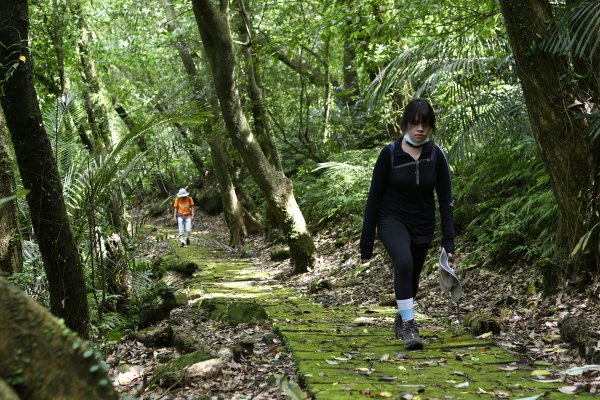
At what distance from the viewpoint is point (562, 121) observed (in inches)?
229

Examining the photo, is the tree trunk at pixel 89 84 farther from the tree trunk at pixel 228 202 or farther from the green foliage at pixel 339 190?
the green foliage at pixel 339 190

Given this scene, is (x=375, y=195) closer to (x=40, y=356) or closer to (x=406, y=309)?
(x=406, y=309)

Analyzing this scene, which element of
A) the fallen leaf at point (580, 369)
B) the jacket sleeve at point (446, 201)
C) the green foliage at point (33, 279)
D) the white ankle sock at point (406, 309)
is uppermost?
the jacket sleeve at point (446, 201)

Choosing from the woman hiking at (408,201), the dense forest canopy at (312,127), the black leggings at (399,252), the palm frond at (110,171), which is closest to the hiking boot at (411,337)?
the woman hiking at (408,201)

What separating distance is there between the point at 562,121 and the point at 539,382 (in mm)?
2788

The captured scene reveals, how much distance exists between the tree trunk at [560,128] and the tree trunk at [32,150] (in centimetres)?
425

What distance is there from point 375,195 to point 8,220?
11.9 feet

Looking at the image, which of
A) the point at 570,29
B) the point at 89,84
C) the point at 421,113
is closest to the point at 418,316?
the point at 421,113

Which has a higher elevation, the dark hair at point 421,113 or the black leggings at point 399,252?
the dark hair at point 421,113

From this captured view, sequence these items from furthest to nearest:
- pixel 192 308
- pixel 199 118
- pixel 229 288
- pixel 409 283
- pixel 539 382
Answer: pixel 229 288
pixel 192 308
pixel 199 118
pixel 409 283
pixel 539 382

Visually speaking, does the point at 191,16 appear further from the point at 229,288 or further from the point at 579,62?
the point at 579,62

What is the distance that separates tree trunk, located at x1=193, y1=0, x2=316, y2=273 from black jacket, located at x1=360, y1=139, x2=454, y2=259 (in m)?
6.20

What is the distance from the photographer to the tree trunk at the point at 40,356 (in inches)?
91.5

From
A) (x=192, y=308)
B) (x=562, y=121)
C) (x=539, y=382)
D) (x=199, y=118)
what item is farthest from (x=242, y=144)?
(x=539, y=382)
